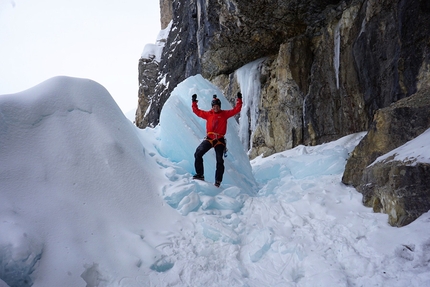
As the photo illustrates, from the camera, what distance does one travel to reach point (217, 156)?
13.6ft

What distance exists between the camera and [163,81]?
18.8 metres

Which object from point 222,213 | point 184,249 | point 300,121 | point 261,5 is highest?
point 261,5

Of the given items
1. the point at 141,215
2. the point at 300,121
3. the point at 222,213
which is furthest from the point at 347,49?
the point at 141,215

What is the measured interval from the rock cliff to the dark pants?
1.83 metres

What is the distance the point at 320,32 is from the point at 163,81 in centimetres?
1195

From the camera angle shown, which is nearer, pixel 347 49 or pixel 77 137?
pixel 77 137

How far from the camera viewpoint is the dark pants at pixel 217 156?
3.99 m

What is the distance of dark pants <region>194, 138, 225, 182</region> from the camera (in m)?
3.99

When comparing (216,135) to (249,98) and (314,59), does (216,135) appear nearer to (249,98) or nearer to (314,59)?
(314,59)

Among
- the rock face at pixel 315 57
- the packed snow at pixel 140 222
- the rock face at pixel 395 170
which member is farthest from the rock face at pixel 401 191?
the rock face at pixel 315 57

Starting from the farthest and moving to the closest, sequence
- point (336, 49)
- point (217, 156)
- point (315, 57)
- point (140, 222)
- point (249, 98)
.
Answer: point (249, 98) < point (315, 57) < point (336, 49) < point (217, 156) < point (140, 222)

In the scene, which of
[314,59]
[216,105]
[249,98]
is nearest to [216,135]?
[216,105]

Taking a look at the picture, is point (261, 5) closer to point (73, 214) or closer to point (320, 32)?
point (320, 32)

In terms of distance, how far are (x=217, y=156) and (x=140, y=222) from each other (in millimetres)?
1787
